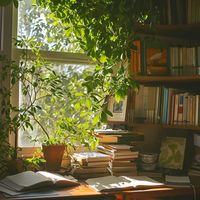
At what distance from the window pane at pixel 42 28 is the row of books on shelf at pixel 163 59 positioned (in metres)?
0.46

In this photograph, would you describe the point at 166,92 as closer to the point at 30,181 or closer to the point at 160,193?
the point at 160,193

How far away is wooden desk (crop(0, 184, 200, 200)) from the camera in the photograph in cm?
186

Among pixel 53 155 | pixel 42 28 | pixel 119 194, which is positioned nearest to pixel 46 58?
pixel 42 28

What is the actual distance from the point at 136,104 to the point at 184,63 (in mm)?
431

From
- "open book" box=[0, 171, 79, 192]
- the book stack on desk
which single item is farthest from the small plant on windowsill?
"open book" box=[0, 171, 79, 192]

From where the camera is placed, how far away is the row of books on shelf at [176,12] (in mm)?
2592

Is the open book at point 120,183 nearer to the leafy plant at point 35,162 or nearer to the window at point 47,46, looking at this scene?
the leafy plant at point 35,162

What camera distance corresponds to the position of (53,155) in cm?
231

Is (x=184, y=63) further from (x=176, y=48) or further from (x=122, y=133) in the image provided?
(x=122, y=133)

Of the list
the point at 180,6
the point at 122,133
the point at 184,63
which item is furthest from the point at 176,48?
the point at 122,133

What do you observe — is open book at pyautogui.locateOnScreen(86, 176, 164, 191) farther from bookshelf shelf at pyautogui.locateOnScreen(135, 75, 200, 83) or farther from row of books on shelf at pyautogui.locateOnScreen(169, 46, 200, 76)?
row of books on shelf at pyautogui.locateOnScreen(169, 46, 200, 76)

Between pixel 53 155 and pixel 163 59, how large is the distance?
100cm

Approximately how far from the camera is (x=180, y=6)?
263 cm

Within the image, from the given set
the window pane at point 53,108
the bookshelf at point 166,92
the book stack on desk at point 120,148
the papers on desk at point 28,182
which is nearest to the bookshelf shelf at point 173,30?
the bookshelf at point 166,92
